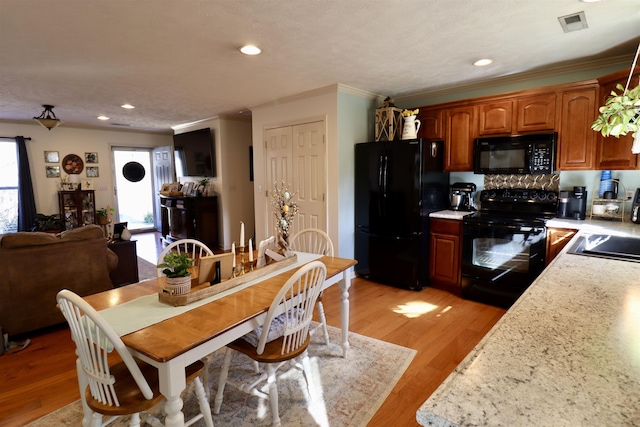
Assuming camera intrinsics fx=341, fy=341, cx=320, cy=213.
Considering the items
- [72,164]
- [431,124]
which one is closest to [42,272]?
[431,124]

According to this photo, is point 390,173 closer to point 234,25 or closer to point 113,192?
point 234,25

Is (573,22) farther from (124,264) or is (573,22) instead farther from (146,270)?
(146,270)

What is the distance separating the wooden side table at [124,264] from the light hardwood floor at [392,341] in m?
0.80

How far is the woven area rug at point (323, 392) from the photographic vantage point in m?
1.90

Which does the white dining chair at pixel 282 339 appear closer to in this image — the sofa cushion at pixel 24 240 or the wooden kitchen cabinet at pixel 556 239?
the sofa cushion at pixel 24 240

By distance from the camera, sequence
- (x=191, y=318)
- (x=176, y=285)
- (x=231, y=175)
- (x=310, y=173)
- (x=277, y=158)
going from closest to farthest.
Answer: (x=191, y=318), (x=176, y=285), (x=310, y=173), (x=277, y=158), (x=231, y=175)

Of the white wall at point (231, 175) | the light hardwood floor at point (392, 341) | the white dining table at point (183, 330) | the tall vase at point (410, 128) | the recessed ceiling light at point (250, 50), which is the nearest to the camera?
the white dining table at point (183, 330)

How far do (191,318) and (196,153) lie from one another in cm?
542

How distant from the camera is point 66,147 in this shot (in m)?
6.79

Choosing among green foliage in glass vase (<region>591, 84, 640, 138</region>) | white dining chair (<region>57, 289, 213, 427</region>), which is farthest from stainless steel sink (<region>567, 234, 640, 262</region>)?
white dining chair (<region>57, 289, 213, 427</region>)

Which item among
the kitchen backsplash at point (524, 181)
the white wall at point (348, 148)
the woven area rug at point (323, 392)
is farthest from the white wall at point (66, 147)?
the kitchen backsplash at point (524, 181)

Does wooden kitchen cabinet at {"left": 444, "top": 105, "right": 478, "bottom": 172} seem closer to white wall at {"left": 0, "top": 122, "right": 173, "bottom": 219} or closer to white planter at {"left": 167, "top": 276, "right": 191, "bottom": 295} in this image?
white planter at {"left": 167, "top": 276, "right": 191, "bottom": 295}

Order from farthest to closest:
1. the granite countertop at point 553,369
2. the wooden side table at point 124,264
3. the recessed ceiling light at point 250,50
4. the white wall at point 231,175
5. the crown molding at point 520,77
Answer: the white wall at point 231,175 → the wooden side table at point 124,264 → the crown molding at point 520,77 → the recessed ceiling light at point 250,50 → the granite countertop at point 553,369

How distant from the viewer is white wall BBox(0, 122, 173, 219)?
6387 millimetres
